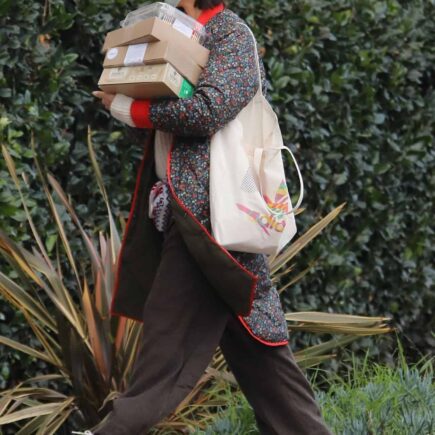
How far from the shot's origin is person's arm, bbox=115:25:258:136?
322 centimetres

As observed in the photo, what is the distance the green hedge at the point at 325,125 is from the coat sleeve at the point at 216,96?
1214 millimetres

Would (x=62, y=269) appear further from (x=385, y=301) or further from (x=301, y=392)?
(x=385, y=301)

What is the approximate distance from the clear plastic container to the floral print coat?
42 mm

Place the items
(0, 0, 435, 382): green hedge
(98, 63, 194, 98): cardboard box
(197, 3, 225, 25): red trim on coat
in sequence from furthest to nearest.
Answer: (0, 0, 435, 382): green hedge < (197, 3, 225, 25): red trim on coat < (98, 63, 194, 98): cardboard box

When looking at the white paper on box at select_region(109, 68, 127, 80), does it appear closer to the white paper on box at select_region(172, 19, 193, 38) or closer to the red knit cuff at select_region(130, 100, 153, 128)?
the red knit cuff at select_region(130, 100, 153, 128)

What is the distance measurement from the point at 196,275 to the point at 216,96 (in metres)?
0.58

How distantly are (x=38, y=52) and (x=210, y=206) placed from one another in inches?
60.0

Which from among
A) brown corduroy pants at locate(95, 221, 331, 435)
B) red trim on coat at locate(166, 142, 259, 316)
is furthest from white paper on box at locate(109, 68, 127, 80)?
brown corduroy pants at locate(95, 221, 331, 435)

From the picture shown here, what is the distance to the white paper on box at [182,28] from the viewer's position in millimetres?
3322

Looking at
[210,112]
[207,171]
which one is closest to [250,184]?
[207,171]

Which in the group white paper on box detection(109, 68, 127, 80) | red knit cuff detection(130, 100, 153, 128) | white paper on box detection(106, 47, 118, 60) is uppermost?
white paper on box detection(106, 47, 118, 60)

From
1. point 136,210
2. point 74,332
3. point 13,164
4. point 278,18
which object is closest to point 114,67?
point 136,210

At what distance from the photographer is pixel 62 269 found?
4656mm

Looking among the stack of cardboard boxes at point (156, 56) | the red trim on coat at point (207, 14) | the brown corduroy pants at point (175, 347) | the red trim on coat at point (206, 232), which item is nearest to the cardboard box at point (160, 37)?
the stack of cardboard boxes at point (156, 56)
